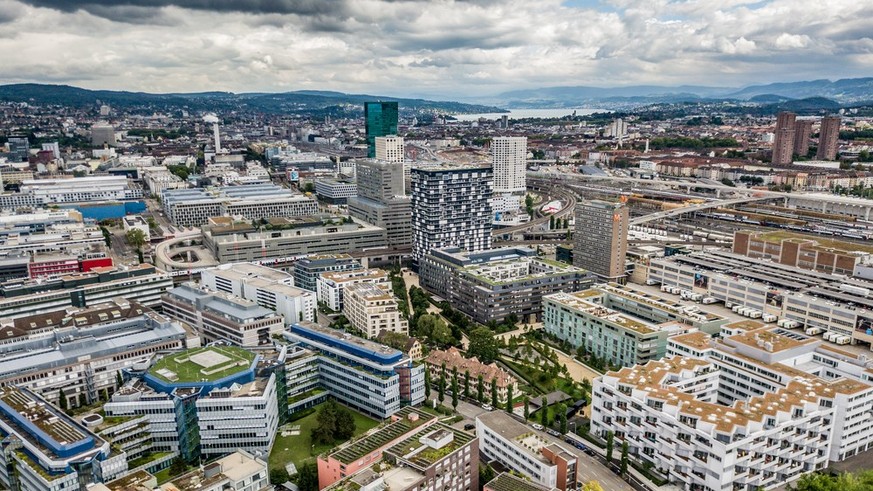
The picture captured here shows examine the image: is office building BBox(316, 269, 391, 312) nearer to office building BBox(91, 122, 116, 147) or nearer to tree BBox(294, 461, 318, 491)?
tree BBox(294, 461, 318, 491)

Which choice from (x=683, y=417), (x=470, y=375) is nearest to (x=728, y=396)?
(x=683, y=417)

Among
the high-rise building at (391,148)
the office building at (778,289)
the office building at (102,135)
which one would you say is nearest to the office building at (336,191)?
the high-rise building at (391,148)

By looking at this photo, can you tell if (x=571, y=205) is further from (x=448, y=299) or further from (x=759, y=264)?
(x=448, y=299)

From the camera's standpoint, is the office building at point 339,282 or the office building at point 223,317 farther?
the office building at point 339,282

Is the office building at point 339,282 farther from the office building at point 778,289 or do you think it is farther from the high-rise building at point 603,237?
the office building at point 778,289

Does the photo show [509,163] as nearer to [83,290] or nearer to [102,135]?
[83,290]

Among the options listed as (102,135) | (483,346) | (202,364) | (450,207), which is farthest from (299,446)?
(102,135)
